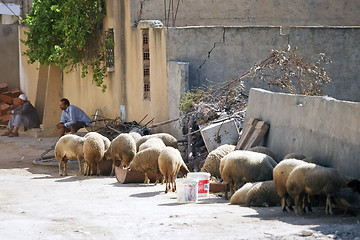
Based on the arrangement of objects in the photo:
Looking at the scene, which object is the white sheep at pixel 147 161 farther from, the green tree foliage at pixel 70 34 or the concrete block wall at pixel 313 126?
the green tree foliage at pixel 70 34

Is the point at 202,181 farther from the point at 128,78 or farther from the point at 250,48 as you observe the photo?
the point at 128,78

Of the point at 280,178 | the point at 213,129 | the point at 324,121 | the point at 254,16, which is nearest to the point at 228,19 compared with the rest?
the point at 254,16

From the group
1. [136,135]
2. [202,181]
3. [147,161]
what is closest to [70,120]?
[136,135]

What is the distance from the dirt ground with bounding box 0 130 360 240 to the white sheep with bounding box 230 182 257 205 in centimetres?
18

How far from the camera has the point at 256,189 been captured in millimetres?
8664

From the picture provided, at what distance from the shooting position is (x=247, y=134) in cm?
1144

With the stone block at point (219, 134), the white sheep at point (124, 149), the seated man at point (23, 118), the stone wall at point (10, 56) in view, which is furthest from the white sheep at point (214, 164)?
the stone wall at point (10, 56)

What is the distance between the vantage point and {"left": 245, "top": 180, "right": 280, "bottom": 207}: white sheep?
8.62m

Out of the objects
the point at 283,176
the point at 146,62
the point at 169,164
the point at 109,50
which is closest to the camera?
the point at 283,176

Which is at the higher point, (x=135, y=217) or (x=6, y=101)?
(x=6, y=101)

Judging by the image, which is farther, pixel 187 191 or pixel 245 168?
pixel 245 168

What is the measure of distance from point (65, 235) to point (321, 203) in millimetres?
3243

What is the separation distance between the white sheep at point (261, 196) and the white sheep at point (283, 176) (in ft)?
0.81

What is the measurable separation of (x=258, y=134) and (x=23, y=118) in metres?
12.2
